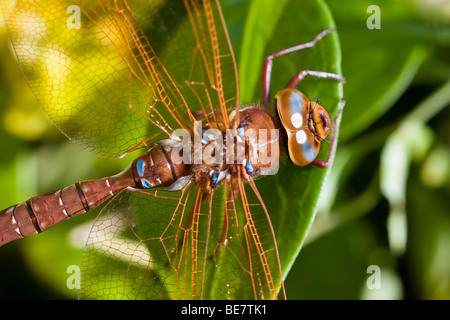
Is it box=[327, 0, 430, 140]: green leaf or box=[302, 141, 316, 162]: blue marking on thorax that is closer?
box=[302, 141, 316, 162]: blue marking on thorax

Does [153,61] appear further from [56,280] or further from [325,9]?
[56,280]

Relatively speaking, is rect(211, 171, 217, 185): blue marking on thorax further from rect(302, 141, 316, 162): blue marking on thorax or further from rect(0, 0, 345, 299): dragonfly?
rect(302, 141, 316, 162): blue marking on thorax

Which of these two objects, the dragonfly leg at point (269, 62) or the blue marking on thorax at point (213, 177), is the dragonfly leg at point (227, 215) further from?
the dragonfly leg at point (269, 62)

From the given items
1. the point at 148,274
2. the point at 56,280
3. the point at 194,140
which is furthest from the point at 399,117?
the point at 56,280

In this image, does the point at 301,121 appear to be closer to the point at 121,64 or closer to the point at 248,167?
the point at 248,167

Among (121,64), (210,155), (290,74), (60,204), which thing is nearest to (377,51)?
(290,74)

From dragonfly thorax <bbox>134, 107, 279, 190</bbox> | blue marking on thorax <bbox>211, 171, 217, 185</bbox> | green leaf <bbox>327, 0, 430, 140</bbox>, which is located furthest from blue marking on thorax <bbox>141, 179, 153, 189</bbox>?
green leaf <bbox>327, 0, 430, 140</bbox>

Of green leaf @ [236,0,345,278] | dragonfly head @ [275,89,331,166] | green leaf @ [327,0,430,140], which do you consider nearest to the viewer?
green leaf @ [236,0,345,278]
